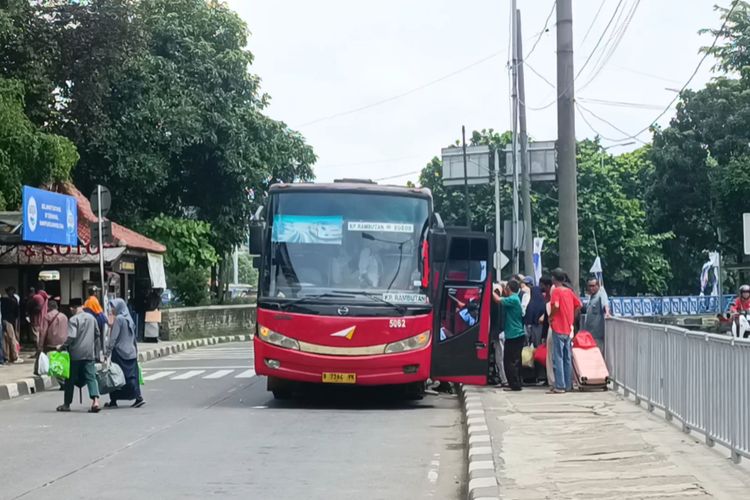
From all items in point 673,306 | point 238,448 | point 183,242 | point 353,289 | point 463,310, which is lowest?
point 238,448

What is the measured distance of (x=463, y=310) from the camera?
17281 millimetres

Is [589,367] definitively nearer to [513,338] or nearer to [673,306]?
[513,338]

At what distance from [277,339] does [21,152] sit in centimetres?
1393

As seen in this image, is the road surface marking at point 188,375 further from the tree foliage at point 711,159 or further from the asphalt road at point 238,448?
the tree foliage at point 711,159

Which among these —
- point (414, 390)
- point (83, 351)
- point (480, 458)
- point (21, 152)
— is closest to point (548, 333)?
point (414, 390)

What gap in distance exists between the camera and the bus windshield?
16.1m

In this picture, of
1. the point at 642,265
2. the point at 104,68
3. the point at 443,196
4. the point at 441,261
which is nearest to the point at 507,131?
the point at 443,196

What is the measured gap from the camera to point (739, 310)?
22109mm

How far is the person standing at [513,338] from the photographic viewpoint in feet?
57.9

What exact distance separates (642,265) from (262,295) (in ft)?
169

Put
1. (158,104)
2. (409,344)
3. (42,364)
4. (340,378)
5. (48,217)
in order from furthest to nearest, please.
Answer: (158,104)
(48,217)
(42,364)
(409,344)
(340,378)

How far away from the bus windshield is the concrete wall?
75.9 feet

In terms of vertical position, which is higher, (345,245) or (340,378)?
(345,245)

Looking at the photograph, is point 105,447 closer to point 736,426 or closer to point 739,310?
point 736,426
